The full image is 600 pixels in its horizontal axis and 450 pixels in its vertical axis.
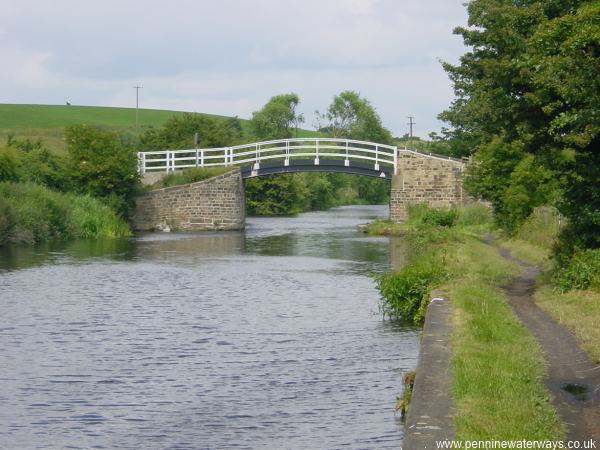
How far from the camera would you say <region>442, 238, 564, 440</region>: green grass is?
8906 millimetres

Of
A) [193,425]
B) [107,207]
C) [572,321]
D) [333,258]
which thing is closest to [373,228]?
[107,207]

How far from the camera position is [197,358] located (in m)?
16.2

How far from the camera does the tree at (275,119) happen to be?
357 feet

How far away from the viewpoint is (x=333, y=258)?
3581 centimetres

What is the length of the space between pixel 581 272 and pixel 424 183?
38174mm

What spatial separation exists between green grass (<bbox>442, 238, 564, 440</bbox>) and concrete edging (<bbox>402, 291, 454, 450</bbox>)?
104mm

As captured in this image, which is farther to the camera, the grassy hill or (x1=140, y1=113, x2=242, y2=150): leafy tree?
the grassy hill

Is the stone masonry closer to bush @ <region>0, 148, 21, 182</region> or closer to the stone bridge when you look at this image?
the stone bridge

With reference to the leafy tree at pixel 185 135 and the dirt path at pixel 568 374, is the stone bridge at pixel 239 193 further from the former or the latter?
the dirt path at pixel 568 374

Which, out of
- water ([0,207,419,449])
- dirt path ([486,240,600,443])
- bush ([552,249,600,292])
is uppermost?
bush ([552,249,600,292])

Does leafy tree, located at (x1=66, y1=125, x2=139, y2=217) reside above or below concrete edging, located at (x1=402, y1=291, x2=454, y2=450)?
above

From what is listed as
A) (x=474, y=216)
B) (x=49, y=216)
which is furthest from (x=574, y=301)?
(x=474, y=216)

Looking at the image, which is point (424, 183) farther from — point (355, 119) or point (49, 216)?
point (355, 119)

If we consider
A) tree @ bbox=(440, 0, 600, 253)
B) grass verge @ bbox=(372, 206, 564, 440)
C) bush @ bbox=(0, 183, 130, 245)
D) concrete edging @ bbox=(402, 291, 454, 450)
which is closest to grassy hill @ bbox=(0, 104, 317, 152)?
bush @ bbox=(0, 183, 130, 245)
